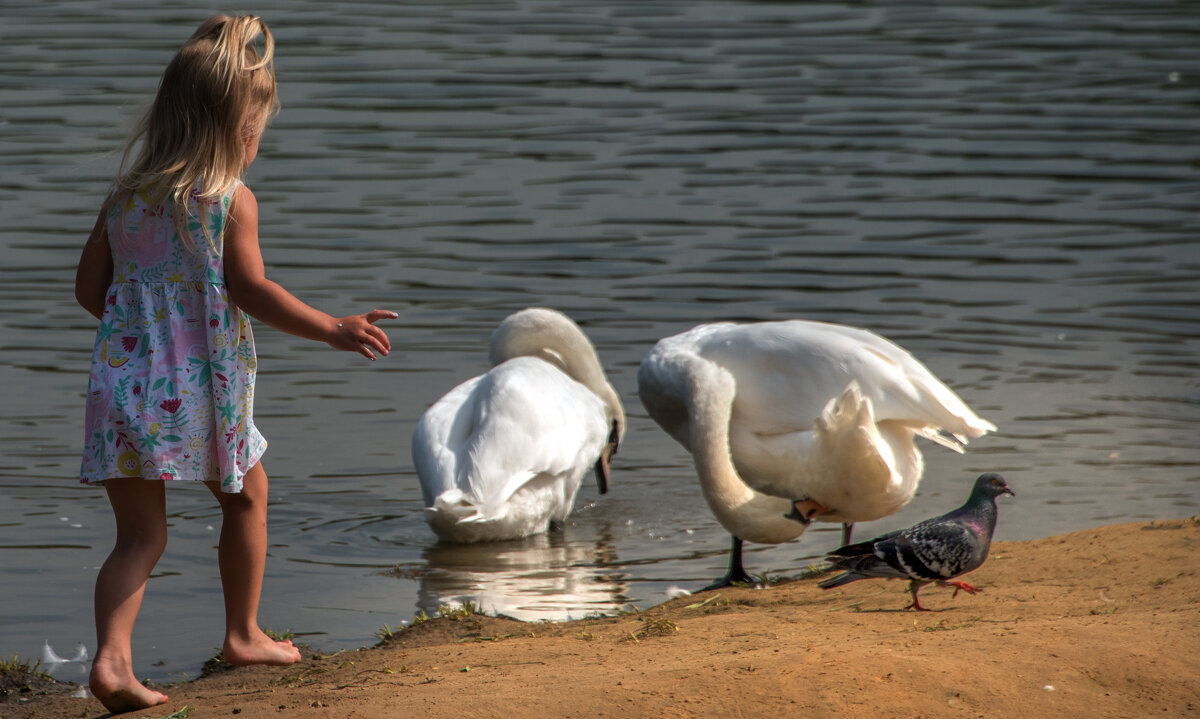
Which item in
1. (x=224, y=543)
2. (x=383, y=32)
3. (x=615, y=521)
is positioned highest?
(x=383, y=32)

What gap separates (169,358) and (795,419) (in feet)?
10.6

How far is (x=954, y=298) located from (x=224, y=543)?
8.28 metres

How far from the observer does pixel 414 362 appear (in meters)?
10.4

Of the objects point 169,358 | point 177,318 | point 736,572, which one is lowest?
point 736,572

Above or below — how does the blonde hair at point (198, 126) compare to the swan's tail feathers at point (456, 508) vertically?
above

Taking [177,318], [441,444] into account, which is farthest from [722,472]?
[177,318]

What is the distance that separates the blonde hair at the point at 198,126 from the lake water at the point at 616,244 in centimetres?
21

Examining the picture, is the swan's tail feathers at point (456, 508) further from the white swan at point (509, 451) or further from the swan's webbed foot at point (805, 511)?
the swan's webbed foot at point (805, 511)

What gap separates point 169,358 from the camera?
4395 mm

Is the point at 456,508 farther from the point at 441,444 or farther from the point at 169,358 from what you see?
the point at 169,358

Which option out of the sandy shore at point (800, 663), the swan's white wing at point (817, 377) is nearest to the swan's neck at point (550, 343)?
the swan's white wing at point (817, 377)

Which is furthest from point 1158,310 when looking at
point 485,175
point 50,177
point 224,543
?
point 50,177

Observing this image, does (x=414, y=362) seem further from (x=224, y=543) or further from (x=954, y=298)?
(x=224, y=543)

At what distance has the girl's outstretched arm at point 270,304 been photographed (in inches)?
175
